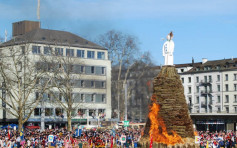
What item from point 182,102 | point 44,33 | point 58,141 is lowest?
point 58,141

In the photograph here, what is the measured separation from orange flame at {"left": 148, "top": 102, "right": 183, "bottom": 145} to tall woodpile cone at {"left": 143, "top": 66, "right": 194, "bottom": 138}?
274 millimetres

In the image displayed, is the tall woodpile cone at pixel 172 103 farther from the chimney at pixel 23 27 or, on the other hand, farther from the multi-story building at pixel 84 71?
the chimney at pixel 23 27

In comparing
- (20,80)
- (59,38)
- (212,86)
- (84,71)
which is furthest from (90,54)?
(212,86)

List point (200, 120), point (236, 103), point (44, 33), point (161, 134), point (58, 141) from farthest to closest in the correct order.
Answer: point (236, 103) < point (44, 33) < point (200, 120) < point (58, 141) < point (161, 134)

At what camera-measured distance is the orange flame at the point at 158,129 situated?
4006cm

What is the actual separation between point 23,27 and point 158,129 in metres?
65.2

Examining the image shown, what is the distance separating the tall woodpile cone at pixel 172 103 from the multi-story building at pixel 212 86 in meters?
63.9

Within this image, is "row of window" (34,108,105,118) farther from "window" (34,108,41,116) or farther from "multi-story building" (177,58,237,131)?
"multi-story building" (177,58,237,131)

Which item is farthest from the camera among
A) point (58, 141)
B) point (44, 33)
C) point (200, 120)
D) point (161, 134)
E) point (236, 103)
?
point (236, 103)

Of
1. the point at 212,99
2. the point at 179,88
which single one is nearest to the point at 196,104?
the point at 212,99

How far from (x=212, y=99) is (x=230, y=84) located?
5578 mm

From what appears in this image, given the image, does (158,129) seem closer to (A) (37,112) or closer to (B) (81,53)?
(A) (37,112)

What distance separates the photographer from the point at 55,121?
91.9 metres

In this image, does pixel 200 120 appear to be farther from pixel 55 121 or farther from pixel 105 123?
pixel 55 121
